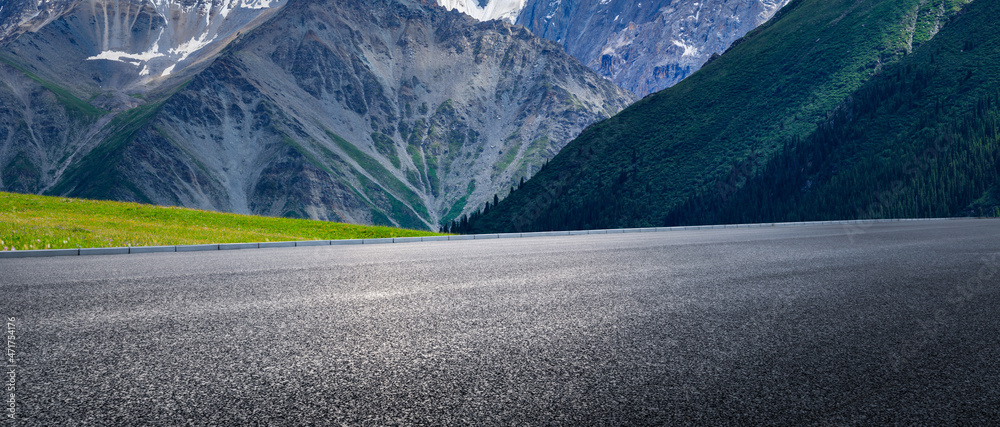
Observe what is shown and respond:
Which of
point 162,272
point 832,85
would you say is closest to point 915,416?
point 162,272

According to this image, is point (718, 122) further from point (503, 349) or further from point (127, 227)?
point (503, 349)

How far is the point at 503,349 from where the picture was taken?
6000mm

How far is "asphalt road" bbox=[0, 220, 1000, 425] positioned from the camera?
437 centimetres

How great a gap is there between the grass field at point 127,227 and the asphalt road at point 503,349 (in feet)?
33.4

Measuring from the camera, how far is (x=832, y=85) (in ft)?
523

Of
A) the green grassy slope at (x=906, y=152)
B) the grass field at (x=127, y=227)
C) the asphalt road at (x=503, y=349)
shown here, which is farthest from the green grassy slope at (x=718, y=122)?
the asphalt road at (x=503, y=349)

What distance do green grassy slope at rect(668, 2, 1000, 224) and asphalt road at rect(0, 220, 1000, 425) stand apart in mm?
130702

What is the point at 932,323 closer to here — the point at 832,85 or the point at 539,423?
the point at 539,423

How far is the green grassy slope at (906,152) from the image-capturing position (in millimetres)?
120812

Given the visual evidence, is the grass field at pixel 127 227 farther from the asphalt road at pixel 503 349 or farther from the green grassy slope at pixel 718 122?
the green grassy slope at pixel 718 122

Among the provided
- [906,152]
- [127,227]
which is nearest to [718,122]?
[906,152]

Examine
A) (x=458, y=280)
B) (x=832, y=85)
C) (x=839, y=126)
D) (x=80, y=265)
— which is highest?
(x=832, y=85)

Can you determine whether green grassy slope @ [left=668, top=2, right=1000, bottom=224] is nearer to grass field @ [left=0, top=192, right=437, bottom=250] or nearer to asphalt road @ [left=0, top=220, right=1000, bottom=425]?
grass field @ [left=0, top=192, right=437, bottom=250]

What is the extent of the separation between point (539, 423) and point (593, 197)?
163 meters
